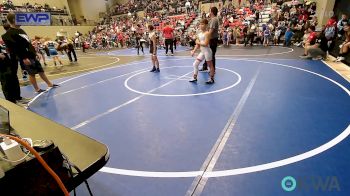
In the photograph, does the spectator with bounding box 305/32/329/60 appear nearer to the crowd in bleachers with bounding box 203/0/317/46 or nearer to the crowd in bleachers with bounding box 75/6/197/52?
the crowd in bleachers with bounding box 203/0/317/46

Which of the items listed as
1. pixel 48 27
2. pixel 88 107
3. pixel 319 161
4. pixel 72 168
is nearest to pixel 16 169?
pixel 72 168

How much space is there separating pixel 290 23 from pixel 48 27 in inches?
1031

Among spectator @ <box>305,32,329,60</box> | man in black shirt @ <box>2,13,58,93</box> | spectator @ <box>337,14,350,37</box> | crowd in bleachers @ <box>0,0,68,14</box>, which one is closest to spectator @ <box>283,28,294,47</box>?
spectator @ <box>337,14,350,37</box>

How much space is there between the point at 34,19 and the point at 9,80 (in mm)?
24813

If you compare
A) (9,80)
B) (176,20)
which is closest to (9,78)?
(9,80)

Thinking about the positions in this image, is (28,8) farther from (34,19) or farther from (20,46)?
(20,46)

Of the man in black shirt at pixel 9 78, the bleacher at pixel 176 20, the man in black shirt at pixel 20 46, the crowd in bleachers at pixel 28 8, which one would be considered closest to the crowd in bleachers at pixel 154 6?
the bleacher at pixel 176 20

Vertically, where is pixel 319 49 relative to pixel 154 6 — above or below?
below

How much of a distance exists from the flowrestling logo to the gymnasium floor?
2360cm

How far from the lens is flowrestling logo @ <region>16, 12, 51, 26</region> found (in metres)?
24.8

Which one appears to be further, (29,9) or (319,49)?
(29,9)

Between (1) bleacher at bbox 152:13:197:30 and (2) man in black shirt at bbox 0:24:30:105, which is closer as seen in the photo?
(2) man in black shirt at bbox 0:24:30:105

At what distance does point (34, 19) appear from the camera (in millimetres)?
25719

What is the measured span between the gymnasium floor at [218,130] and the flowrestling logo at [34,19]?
2360cm
